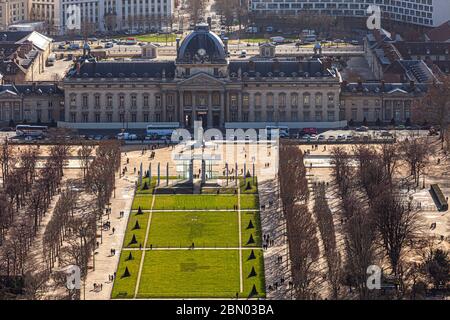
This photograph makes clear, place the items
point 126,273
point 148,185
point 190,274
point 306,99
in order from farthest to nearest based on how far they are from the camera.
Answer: point 306,99 < point 148,185 < point 126,273 < point 190,274

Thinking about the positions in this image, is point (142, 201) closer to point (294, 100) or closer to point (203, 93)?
point (203, 93)

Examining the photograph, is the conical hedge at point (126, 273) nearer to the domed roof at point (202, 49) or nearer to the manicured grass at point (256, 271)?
the manicured grass at point (256, 271)

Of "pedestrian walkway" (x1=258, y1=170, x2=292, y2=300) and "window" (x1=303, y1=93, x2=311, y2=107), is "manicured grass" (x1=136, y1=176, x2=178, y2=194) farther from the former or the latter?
"window" (x1=303, y1=93, x2=311, y2=107)

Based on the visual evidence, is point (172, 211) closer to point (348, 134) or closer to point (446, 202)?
point (446, 202)

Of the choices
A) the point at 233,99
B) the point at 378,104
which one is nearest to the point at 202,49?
the point at 233,99

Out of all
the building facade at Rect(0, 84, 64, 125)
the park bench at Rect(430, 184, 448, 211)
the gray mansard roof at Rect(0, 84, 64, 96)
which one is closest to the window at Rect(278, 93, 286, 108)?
the building facade at Rect(0, 84, 64, 125)

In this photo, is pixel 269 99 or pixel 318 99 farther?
pixel 269 99
